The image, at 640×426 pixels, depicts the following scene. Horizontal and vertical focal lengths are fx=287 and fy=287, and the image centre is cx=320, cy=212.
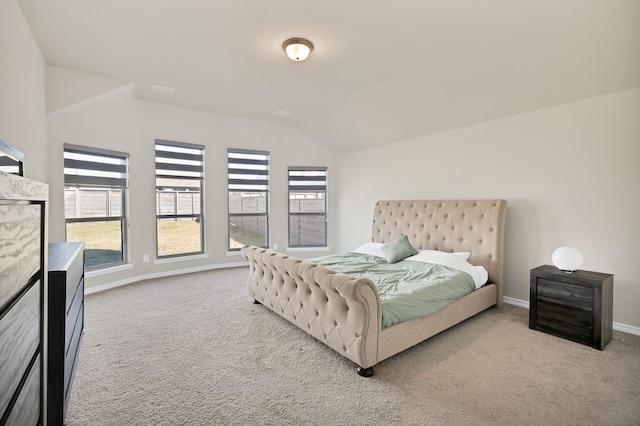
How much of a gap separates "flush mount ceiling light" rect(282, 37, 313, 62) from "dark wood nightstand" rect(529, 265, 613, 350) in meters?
3.20

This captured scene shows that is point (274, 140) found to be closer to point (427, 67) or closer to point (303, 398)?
point (427, 67)

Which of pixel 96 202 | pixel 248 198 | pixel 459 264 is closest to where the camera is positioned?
pixel 459 264

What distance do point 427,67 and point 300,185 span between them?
11.1ft

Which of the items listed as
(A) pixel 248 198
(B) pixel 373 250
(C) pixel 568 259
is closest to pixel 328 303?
(B) pixel 373 250

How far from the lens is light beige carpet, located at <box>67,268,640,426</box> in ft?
5.73

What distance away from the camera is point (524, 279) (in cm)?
350

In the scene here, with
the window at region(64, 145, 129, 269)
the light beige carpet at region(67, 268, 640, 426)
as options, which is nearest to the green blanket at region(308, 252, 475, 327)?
the light beige carpet at region(67, 268, 640, 426)

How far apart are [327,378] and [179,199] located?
4102 mm

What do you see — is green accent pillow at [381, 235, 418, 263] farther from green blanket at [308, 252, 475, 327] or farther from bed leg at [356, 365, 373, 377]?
bed leg at [356, 365, 373, 377]

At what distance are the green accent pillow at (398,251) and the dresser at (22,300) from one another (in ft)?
11.1

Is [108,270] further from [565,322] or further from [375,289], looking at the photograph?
[565,322]

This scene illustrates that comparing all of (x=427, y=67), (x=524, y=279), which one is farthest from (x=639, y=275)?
(x=427, y=67)

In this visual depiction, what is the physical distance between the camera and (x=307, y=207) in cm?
608

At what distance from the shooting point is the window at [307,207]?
5988 mm
